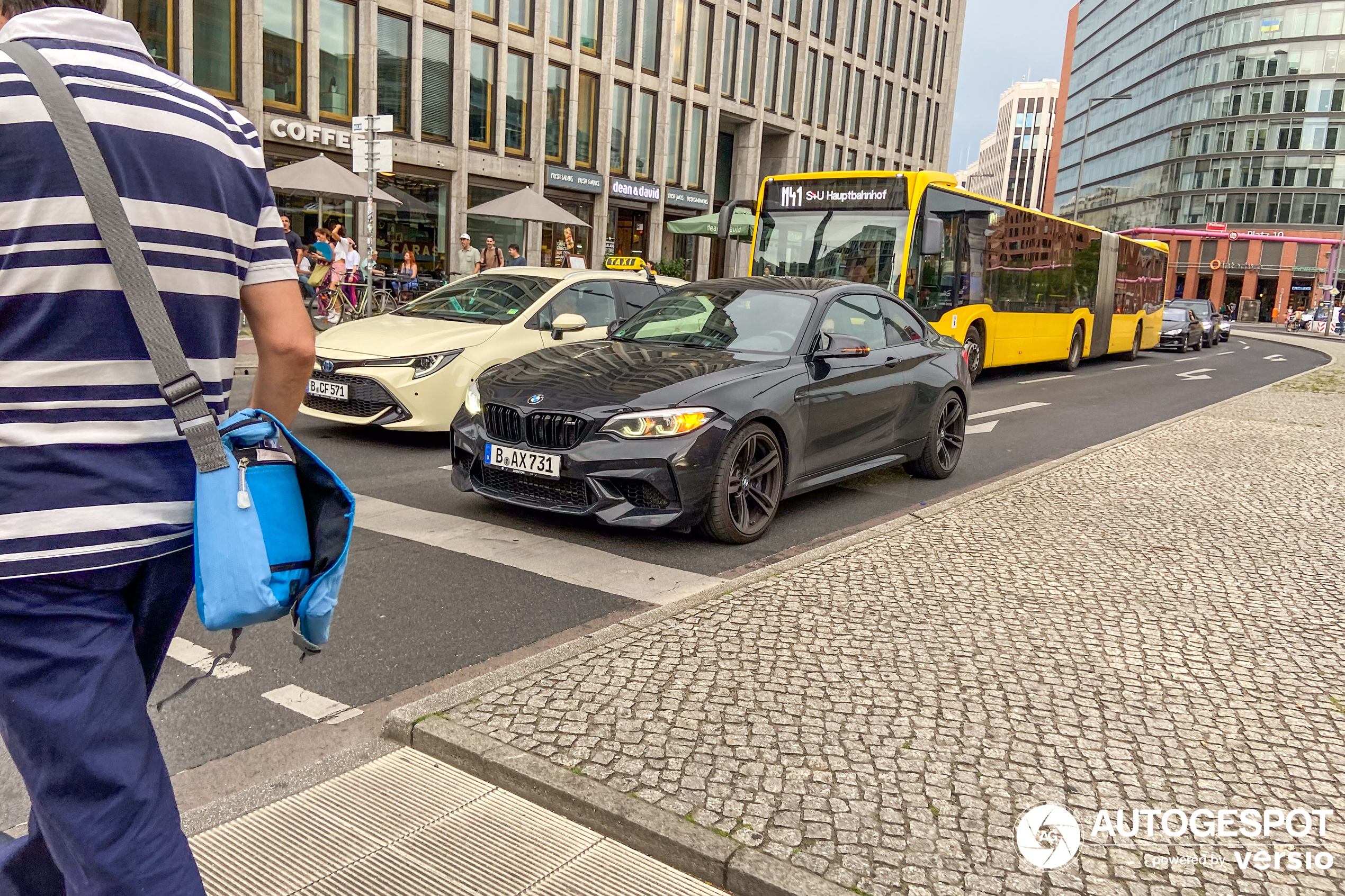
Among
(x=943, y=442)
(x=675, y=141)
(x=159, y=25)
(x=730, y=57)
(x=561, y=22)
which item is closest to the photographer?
(x=943, y=442)

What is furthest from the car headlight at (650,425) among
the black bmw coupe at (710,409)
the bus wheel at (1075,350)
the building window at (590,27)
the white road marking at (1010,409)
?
the building window at (590,27)

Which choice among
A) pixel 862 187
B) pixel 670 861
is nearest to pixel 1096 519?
pixel 670 861

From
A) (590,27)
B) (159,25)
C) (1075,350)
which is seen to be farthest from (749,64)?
(159,25)

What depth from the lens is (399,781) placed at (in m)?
3.08

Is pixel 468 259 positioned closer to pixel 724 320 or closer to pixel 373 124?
pixel 373 124

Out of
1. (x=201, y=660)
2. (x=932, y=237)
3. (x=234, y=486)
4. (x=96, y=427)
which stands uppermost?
(x=932, y=237)

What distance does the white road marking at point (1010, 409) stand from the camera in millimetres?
12875

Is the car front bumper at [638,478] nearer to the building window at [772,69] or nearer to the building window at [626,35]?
the building window at [626,35]

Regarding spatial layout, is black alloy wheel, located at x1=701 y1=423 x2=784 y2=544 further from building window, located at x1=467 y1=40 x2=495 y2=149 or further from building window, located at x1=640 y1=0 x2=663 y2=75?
building window, located at x1=640 y1=0 x2=663 y2=75

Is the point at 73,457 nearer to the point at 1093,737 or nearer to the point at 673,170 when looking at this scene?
the point at 1093,737

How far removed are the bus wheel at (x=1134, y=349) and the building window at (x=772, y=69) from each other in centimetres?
1985

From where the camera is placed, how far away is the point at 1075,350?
21.3 m

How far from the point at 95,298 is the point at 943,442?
7.40m

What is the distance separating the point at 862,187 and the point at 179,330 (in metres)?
13.3
